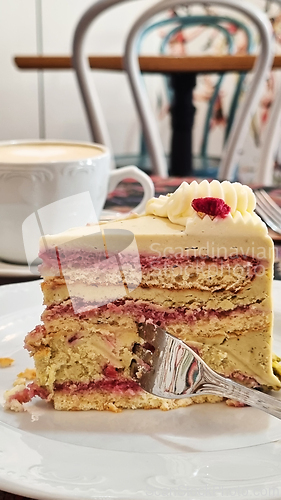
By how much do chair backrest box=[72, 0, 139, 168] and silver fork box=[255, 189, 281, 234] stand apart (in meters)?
0.97

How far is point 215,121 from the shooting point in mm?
5168

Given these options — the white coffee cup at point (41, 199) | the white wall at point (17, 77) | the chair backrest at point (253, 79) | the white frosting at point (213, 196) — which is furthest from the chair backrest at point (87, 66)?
the white wall at point (17, 77)

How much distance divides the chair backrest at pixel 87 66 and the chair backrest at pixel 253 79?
0.52 feet

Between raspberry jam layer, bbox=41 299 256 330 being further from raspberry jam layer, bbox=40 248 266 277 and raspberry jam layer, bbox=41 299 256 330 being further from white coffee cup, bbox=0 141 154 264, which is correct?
white coffee cup, bbox=0 141 154 264

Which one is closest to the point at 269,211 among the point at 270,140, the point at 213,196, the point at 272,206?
the point at 272,206

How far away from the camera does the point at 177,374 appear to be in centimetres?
81

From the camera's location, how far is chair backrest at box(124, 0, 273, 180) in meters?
2.08

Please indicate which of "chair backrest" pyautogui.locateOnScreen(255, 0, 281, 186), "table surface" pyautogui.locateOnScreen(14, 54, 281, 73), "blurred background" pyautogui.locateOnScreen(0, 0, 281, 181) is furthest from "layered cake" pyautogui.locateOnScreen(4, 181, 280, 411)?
"blurred background" pyautogui.locateOnScreen(0, 0, 281, 181)

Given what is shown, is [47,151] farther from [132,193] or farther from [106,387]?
[106,387]

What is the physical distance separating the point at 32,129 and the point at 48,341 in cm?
364

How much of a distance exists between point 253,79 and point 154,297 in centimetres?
156

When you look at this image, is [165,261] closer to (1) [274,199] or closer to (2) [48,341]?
(2) [48,341]

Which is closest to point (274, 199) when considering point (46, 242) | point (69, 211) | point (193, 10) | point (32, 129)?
point (69, 211)

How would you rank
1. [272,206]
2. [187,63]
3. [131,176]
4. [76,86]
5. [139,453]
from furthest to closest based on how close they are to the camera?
[76,86], [187,63], [272,206], [131,176], [139,453]
